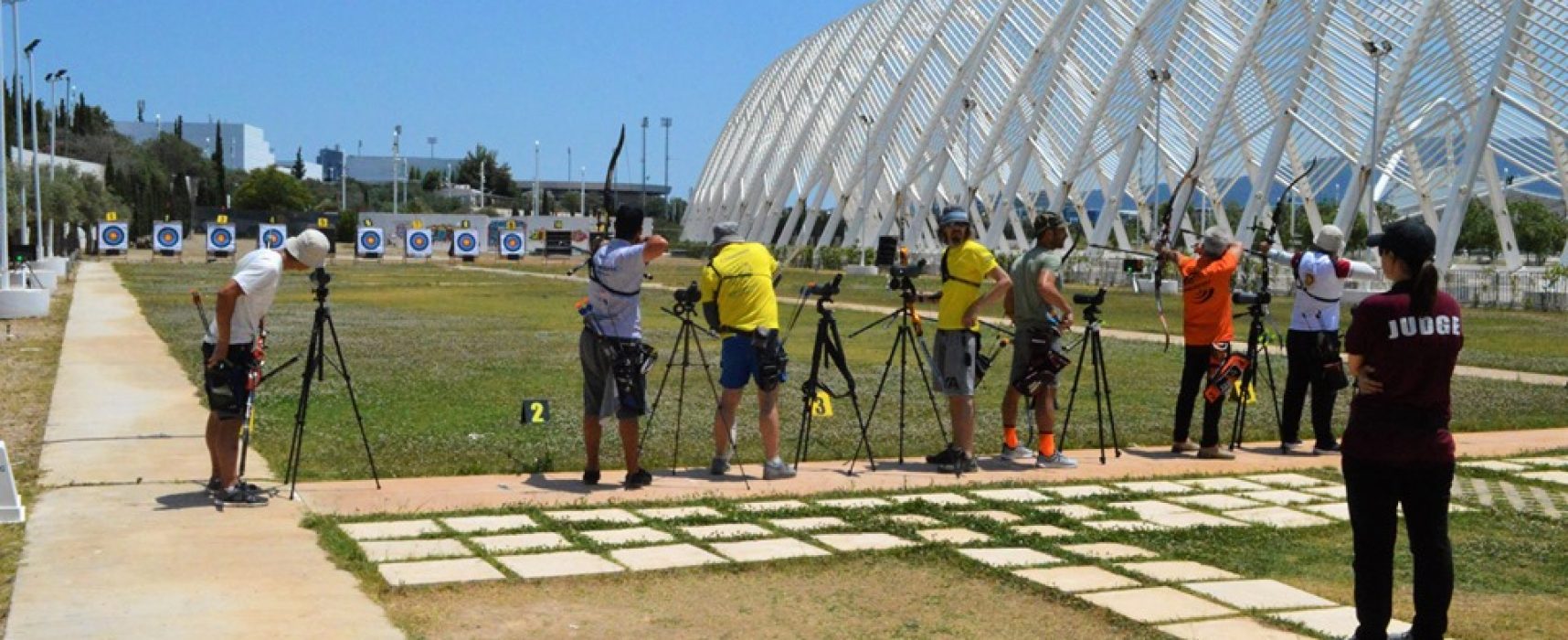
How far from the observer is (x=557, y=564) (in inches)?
313

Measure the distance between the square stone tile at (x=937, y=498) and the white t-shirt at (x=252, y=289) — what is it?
4.00 meters

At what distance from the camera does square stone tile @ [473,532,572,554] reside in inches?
325

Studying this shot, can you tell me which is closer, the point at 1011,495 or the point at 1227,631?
the point at 1227,631

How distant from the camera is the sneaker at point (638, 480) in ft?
33.9

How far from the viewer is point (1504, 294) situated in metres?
42.1

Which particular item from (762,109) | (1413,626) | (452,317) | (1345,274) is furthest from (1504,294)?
(762,109)

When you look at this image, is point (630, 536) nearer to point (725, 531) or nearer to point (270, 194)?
point (725, 531)

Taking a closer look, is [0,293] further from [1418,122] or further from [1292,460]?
[1418,122]

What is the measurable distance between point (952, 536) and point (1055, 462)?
3199 millimetres

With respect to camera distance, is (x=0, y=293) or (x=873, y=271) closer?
(x=0, y=293)

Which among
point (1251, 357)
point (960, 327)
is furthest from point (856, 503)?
point (1251, 357)

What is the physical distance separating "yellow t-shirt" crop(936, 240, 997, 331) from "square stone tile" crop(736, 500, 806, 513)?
6.66 ft

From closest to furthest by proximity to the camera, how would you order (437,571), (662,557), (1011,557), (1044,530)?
(437,571) < (662,557) < (1011,557) < (1044,530)

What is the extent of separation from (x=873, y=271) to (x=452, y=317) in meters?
38.5
